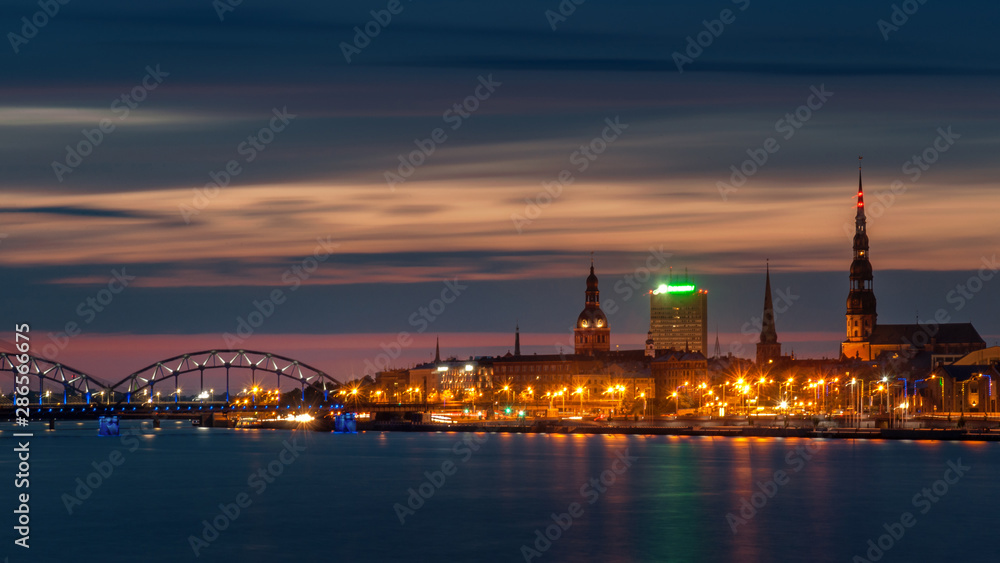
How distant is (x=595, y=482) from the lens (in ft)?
264

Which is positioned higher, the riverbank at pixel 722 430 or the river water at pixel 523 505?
the riverbank at pixel 722 430

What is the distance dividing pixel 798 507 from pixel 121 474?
154ft

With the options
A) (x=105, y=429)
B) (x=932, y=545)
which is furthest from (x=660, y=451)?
(x=105, y=429)

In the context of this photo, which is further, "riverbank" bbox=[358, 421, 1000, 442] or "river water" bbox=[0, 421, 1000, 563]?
"riverbank" bbox=[358, 421, 1000, 442]

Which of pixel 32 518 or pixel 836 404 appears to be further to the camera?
pixel 836 404

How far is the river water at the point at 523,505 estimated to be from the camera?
2082 inches

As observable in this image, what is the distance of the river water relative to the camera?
173 feet

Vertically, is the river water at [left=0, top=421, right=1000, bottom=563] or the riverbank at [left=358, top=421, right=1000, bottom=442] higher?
the riverbank at [left=358, top=421, right=1000, bottom=442]

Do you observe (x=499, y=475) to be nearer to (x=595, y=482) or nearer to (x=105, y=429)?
→ (x=595, y=482)

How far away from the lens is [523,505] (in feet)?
224

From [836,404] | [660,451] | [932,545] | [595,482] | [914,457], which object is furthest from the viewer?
[836,404]

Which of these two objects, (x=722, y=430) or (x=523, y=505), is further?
(x=722, y=430)

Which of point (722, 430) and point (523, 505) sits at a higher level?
point (722, 430)

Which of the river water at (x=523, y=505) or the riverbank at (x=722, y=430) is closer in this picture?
the river water at (x=523, y=505)
